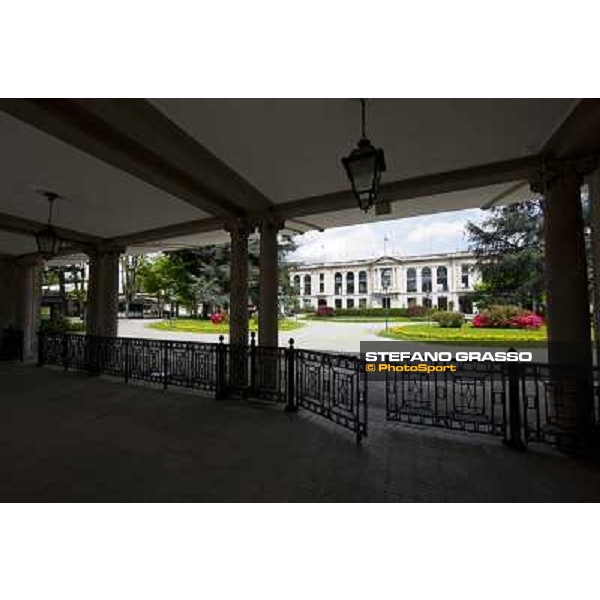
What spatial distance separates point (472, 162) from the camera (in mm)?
4559

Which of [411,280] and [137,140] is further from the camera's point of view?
[411,280]

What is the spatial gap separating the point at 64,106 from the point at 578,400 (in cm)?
651

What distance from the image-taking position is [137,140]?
12.5 feet

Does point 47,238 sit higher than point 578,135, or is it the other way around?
point 578,135

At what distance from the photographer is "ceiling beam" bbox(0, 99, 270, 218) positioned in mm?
3125

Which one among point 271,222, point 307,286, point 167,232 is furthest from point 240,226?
point 307,286

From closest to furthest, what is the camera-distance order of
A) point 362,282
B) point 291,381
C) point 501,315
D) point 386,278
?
point 291,381
point 501,315
point 386,278
point 362,282

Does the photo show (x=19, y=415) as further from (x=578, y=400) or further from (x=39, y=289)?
(x=39, y=289)

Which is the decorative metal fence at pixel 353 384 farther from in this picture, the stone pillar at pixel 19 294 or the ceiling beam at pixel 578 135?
the stone pillar at pixel 19 294

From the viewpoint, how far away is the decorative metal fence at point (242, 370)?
189 inches

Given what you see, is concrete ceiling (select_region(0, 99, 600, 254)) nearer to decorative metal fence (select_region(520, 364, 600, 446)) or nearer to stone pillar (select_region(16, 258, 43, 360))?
decorative metal fence (select_region(520, 364, 600, 446))

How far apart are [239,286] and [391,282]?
174 feet

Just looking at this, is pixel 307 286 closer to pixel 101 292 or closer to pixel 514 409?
pixel 101 292

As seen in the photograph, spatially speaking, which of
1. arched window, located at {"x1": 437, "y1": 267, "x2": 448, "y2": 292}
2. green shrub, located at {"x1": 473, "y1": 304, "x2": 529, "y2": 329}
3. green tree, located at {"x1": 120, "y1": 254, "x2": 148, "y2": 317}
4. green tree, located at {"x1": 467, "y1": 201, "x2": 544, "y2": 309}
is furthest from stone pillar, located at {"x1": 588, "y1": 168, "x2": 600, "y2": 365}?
arched window, located at {"x1": 437, "y1": 267, "x2": 448, "y2": 292}
